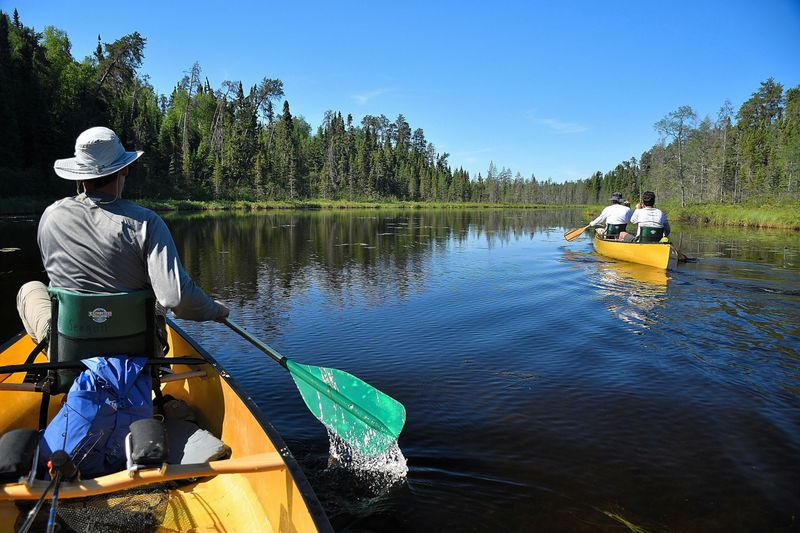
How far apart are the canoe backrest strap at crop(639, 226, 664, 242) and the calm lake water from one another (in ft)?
4.10

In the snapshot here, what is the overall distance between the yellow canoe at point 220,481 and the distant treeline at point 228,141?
43.3 m

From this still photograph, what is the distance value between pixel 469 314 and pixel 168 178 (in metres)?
60.7

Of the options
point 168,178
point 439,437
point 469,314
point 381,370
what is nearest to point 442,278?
point 469,314

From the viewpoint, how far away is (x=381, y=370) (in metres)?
6.79

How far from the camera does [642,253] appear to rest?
48.8 feet

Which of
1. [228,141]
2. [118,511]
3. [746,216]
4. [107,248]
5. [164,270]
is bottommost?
[118,511]

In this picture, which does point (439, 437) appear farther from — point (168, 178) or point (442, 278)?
point (168, 178)

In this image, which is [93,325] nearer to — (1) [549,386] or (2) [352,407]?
(2) [352,407]

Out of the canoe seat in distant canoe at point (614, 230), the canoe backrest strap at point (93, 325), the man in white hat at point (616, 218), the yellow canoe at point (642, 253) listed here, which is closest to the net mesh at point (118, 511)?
the canoe backrest strap at point (93, 325)

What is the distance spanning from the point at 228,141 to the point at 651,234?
6535 cm

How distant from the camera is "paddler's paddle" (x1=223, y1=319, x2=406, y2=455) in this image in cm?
383

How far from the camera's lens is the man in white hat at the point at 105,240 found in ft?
9.82

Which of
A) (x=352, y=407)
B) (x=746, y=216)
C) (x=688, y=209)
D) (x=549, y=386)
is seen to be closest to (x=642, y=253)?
(x=549, y=386)

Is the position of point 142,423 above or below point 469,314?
above
